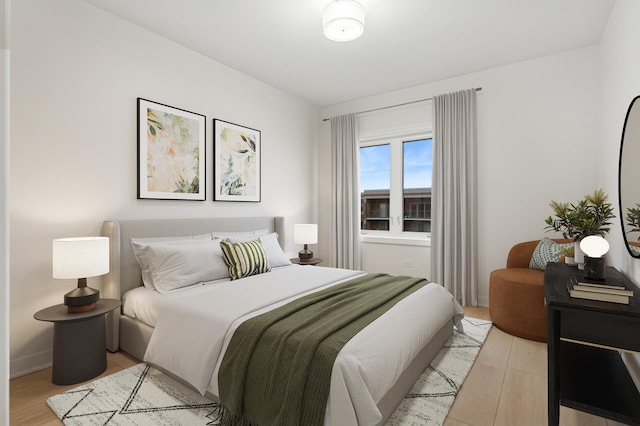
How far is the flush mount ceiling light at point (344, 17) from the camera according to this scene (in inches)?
96.0

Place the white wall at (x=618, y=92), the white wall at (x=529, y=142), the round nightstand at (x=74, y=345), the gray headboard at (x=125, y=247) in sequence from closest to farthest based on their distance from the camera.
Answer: the white wall at (x=618, y=92), the round nightstand at (x=74, y=345), the gray headboard at (x=125, y=247), the white wall at (x=529, y=142)

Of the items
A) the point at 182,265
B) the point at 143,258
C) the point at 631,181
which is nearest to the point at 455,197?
the point at 631,181

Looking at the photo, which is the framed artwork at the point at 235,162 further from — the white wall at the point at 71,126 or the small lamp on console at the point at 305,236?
the small lamp on console at the point at 305,236

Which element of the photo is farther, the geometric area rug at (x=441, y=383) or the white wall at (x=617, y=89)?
the white wall at (x=617, y=89)

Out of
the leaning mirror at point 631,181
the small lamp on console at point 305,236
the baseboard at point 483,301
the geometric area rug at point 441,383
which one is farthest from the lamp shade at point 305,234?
the leaning mirror at point 631,181

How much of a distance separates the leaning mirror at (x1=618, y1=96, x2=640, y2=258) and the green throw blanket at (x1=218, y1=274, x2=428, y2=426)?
148 cm

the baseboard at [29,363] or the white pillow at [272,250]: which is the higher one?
the white pillow at [272,250]

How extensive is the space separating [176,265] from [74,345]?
810 millimetres

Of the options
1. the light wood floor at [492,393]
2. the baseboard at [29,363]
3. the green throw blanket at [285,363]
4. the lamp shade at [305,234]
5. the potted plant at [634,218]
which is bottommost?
the light wood floor at [492,393]

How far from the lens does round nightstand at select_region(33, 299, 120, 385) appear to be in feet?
6.97

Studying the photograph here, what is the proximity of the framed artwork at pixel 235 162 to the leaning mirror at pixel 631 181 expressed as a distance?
338cm

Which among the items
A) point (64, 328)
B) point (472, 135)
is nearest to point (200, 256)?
point (64, 328)

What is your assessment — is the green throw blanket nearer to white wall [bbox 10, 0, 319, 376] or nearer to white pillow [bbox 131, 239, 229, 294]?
white pillow [bbox 131, 239, 229, 294]

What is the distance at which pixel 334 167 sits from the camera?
16.1 feet
